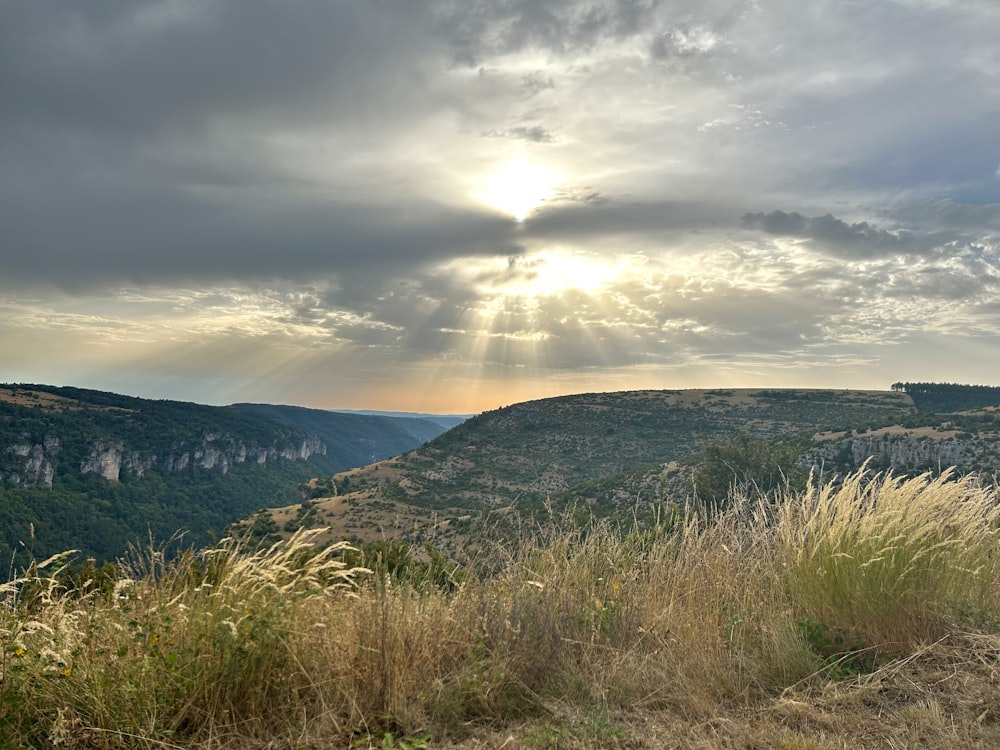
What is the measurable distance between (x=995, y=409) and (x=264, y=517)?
75.2m

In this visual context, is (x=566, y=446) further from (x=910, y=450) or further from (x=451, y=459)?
(x=910, y=450)

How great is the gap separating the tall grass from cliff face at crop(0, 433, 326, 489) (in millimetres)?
162039

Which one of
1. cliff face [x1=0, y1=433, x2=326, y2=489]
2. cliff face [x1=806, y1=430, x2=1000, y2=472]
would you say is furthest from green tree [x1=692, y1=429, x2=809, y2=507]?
cliff face [x1=0, y1=433, x2=326, y2=489]

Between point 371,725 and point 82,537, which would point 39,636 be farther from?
point 82,537

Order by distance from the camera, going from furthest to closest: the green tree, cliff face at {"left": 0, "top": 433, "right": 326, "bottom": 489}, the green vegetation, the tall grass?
1. cliff face at {"left": 0, "top": 433, "right": 326, "bottom": 489}
2. the green vegetation
3. the green tree
4. the tall grass

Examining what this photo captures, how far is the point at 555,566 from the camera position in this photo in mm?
5062

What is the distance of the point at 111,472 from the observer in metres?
151

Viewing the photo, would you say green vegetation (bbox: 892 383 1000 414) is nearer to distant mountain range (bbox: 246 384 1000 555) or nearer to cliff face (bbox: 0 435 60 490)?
distant mountain range (bbox: 246 384 1000 555)

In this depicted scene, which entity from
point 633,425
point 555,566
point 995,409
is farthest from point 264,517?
point 995,409

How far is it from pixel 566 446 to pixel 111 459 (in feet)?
427

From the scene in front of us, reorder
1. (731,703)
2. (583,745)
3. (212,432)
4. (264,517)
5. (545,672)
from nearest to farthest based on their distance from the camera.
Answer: (583,745) < (731,703) < (545,672) < (264,517) < (212,432)

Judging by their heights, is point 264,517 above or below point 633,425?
below

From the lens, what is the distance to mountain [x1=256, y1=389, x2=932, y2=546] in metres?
61.1

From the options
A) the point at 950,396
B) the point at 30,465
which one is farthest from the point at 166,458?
the point at 950,396
